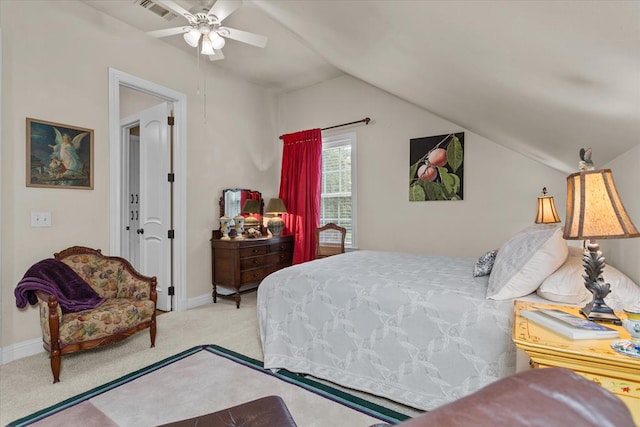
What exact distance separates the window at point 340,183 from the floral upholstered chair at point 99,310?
8.30 ft

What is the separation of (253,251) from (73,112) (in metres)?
2.29

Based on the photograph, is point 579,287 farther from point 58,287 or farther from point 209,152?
point 209,152

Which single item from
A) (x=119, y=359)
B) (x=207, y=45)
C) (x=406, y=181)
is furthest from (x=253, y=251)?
(x=207, y=45)

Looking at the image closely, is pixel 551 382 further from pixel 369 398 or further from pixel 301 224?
pixel 301 224

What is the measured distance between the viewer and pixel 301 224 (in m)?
4.65

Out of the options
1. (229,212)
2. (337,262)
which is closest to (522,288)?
(337,262)

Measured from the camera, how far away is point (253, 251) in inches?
161

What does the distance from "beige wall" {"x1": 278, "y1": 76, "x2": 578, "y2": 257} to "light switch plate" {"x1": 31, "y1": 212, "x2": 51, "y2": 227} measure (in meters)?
3.28

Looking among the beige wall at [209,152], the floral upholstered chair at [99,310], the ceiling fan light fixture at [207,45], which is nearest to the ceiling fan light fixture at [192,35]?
the ceiling fan light fixture at [207,45]

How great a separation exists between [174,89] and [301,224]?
2329mm

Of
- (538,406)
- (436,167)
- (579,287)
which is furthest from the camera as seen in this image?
(436,167)

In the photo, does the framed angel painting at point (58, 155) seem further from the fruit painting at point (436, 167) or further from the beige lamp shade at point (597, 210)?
the beige lamp shade at point (597, 210)

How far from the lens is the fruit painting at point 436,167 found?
362 cm

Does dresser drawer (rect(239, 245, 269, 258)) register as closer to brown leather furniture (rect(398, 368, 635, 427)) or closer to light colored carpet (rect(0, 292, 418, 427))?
light colored carpet (rect(0, 292, 418, 427))
